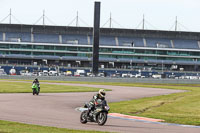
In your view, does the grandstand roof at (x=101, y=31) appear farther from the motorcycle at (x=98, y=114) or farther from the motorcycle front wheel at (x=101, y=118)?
the motorcycle front wheel at (x=101, y=118)

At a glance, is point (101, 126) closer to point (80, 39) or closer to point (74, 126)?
Answer: point (74, 126)

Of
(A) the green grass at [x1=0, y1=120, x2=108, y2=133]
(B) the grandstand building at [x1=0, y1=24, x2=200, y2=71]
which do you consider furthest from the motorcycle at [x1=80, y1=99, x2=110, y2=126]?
(B) the grandstand building at [x1=0, y1=24, x2=200, y2=71]

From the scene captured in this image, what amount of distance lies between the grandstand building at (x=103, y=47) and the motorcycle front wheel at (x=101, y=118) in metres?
115

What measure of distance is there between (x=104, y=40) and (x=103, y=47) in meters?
5.77

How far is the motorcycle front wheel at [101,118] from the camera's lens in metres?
19.6

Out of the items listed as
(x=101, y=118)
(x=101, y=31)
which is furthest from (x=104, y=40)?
(x=101, y=118)

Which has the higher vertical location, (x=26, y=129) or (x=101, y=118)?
(x=101, y=118)

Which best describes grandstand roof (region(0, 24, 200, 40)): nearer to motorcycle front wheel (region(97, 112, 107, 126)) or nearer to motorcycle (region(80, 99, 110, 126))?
motorcycle (region(80, 99, 110, 126))

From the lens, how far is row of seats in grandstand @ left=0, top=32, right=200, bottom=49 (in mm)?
139363

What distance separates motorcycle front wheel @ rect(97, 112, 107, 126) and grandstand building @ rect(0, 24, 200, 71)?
115 metres

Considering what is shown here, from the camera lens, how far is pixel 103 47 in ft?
454

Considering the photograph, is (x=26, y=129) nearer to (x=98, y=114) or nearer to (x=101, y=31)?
(x=98, y=114)

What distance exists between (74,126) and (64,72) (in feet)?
358

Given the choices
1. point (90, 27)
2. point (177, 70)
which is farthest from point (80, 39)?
point (177, 70)
